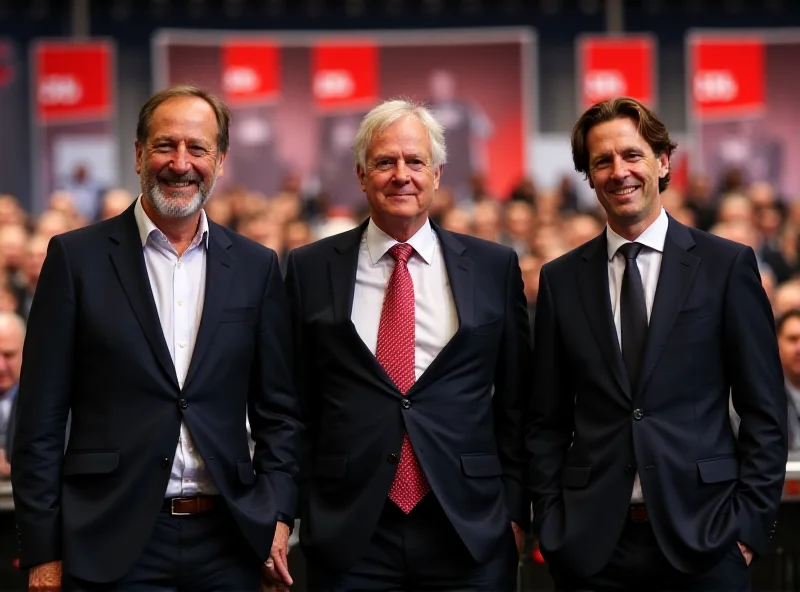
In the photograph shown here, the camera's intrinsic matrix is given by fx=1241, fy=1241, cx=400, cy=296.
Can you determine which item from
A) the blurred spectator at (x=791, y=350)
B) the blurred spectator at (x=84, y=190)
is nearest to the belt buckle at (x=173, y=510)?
the blurred spectator at (x=791, y=350)

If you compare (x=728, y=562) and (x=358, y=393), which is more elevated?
(x=358, y=393)

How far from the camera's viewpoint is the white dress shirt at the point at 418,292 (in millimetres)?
3113

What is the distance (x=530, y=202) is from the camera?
33.7 feet

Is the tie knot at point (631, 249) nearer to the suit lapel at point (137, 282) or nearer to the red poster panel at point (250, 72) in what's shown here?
the suit lapel at point (137, 282)

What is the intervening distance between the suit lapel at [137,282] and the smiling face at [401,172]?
61 cm

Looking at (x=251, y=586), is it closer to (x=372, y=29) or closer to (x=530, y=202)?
(x=530, y=202)

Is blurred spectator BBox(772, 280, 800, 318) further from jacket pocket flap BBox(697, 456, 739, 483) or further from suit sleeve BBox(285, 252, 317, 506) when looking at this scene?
suit sleeve BBox(285, 252, 317, 506)

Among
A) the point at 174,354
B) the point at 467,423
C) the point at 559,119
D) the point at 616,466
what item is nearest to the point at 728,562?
the point at 616,466

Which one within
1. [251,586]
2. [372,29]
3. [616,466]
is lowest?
[251,586]

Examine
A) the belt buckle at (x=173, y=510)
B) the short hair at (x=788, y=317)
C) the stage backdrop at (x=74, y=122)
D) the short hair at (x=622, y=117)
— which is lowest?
the belt buckle at (x=173, y=510)

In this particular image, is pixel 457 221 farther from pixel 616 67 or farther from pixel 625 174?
pixel 625 174

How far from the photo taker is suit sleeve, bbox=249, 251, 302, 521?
302 centimetres

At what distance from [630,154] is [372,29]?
35.1ft

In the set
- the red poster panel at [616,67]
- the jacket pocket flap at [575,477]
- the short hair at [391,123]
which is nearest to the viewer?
the jacket pocket flap at [575,477]
